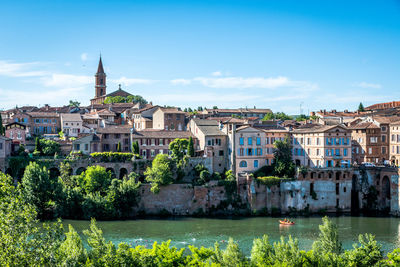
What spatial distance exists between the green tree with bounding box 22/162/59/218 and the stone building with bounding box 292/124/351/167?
3834 centimetres

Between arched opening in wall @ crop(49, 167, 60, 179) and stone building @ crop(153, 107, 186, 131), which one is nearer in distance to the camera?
arched opening in wall @ crop(49, 167, 60, 179)

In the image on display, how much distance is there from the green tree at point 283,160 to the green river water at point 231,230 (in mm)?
8039

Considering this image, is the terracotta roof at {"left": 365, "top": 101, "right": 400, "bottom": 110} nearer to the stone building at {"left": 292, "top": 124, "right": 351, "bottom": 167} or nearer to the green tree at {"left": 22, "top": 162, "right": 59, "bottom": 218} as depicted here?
the stone building at {"left": 292, "top": 124, "right": 351, "bottom": 167}

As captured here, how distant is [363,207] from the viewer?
7594 centimetres

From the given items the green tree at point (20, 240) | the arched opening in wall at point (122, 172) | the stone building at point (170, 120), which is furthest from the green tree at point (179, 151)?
the green tree at point (20, 240)

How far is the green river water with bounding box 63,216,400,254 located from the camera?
5550 centimetres

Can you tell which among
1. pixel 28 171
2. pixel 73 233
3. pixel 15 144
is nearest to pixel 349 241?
pixel 73 233

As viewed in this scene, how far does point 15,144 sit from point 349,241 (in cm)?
5357

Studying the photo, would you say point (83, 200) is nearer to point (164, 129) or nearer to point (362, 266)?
point (164, 129)

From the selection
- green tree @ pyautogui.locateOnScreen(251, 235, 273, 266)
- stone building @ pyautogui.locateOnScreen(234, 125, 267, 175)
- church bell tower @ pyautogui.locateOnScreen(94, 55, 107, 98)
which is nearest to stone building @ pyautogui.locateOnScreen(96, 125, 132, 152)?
stone building @ pyautogui.locateOnScreen(234, 125, 267, 175)

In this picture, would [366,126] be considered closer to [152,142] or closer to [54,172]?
[152,142]

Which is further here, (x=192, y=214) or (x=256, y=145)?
(x=256, y=145)

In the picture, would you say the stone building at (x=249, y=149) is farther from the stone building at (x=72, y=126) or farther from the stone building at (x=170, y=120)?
the stone building at (x=72, y=126)

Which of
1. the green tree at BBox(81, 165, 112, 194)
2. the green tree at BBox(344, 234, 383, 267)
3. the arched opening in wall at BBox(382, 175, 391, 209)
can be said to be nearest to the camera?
the green tree at BBox(344, 234, 383, 267)
